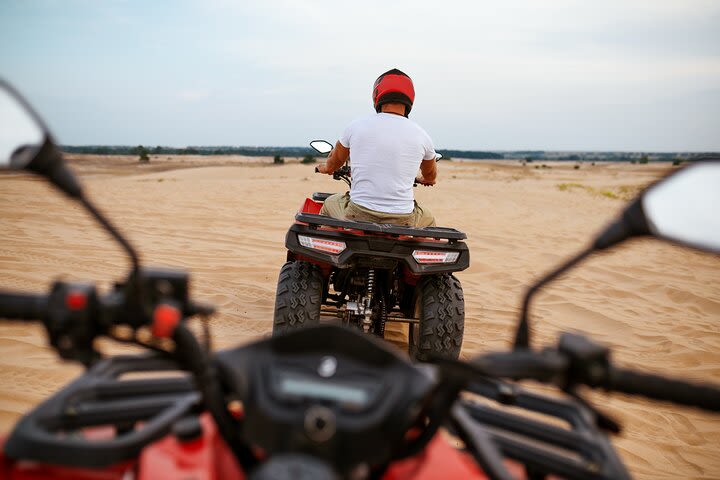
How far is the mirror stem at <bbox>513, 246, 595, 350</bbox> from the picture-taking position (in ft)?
3.32

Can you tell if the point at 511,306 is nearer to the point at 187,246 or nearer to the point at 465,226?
the point at 187,246

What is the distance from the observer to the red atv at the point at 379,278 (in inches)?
120

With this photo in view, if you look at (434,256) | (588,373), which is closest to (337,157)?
(434,256)

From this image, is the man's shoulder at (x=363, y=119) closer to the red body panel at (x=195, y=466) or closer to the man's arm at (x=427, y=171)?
the man's arm at (x=427, y=171)

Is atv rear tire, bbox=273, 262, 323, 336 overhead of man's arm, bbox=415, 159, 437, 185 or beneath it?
beneath

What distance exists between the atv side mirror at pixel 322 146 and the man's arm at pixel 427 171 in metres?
0.84

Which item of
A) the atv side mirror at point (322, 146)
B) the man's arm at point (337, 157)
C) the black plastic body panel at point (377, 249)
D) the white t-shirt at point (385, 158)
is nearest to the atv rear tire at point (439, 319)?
the black plastic body panel at point (377, 249)

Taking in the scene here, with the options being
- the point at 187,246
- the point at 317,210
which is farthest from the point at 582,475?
the point at 187,246

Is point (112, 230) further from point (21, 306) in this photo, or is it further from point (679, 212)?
point (679, 212)

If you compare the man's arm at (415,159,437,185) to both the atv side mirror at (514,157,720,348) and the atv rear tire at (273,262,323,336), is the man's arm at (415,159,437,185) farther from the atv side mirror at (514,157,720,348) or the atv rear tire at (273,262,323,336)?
the atv side mirror at (514,157,720,348)

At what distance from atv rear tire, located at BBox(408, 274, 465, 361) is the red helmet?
4.50ft

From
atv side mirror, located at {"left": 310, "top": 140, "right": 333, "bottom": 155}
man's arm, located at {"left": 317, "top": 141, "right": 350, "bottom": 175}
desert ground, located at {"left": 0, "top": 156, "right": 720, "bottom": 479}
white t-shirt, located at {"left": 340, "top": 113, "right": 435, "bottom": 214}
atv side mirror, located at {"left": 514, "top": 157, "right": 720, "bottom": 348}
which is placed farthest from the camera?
atv side mirror, located at {"left": 310, "top": 140, "right": 333, "bottom": 155}

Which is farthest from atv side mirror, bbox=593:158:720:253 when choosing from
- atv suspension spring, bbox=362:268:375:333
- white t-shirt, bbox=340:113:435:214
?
white t-shirt, bbox=340:113:435:214

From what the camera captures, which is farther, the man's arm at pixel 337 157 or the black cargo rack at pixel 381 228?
the man's arm at pixel 337 157
